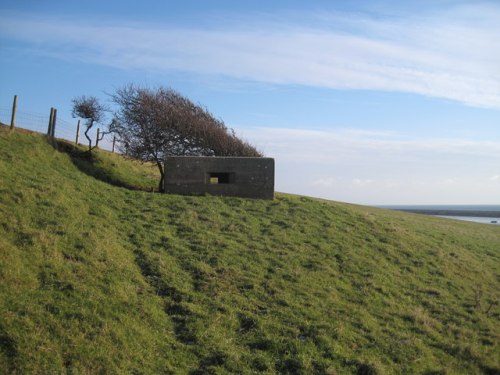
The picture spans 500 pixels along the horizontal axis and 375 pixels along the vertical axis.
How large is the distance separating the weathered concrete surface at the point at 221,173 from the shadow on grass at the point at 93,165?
1.68 m

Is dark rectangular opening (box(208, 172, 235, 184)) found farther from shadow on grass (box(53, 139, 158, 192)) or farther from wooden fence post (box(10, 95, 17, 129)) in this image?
wooden fence post (box(10, 95, 17, 129))

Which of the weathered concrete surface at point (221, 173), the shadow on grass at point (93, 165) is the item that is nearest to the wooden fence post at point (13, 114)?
the shadow on grass at point (93, 165)

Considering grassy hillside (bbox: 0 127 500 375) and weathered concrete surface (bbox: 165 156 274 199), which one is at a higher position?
weathered concrete surface (bbox: 165 156 274 199)

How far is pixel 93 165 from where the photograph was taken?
75.0 feet

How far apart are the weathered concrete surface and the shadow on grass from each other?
1.68 metres

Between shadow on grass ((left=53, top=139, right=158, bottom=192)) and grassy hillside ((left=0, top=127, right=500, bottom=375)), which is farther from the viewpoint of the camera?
shadow on grass ((left=53, top=139, right=158, bottom=192))

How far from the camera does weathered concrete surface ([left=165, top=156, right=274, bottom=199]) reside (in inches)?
862

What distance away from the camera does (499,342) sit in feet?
36.0

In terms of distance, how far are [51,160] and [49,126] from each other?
3547mm

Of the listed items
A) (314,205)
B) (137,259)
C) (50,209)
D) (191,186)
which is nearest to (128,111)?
(191,186)

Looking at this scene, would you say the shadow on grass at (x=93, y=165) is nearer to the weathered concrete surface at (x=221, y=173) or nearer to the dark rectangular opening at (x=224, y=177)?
the weathered concrete surface at (x=221, y=173)

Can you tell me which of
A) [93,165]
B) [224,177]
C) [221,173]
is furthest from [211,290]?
[93,165]

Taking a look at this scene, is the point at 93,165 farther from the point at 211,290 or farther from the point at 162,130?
the point at 211,290

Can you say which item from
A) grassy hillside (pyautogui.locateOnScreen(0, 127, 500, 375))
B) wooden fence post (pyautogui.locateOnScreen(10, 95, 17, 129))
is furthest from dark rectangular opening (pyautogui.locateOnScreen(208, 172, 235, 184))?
wooden fence post (pyautogui.locateOnScreen(10, 95, 17, 129))
